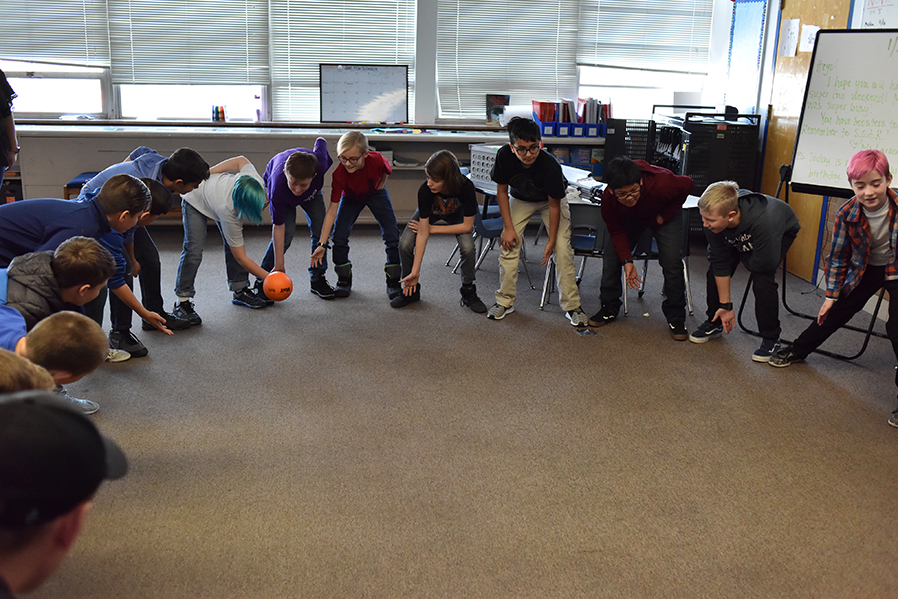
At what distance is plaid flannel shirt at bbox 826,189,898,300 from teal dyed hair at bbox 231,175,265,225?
2662 millimetres

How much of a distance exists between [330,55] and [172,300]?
10.5 ft

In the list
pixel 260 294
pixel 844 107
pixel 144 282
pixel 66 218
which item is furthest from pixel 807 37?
pixel 66 218

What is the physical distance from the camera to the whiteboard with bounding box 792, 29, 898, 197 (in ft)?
12.5

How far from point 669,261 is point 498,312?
0.95 metres

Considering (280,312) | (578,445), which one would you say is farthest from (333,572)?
(280,312)

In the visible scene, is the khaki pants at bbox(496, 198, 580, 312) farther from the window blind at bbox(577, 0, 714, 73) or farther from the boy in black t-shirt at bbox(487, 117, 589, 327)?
the window blind at bbox(577, 0, 714, 73)

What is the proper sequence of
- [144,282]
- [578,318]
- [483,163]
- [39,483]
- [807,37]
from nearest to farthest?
1. [39,483]
2. [144,282]
3. [578,318]
4. [483,163]
5. [807,37]

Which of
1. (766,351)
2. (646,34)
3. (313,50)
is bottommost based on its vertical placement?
(766,351)

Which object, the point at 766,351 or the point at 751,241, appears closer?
the point at 751,241

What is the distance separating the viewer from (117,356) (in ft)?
11.9

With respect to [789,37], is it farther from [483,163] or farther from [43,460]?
[43,460]

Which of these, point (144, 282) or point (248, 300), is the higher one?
point (144, 282)

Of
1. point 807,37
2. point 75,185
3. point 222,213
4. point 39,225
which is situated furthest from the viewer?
point 75,185

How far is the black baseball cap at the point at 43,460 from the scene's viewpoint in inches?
28.8
